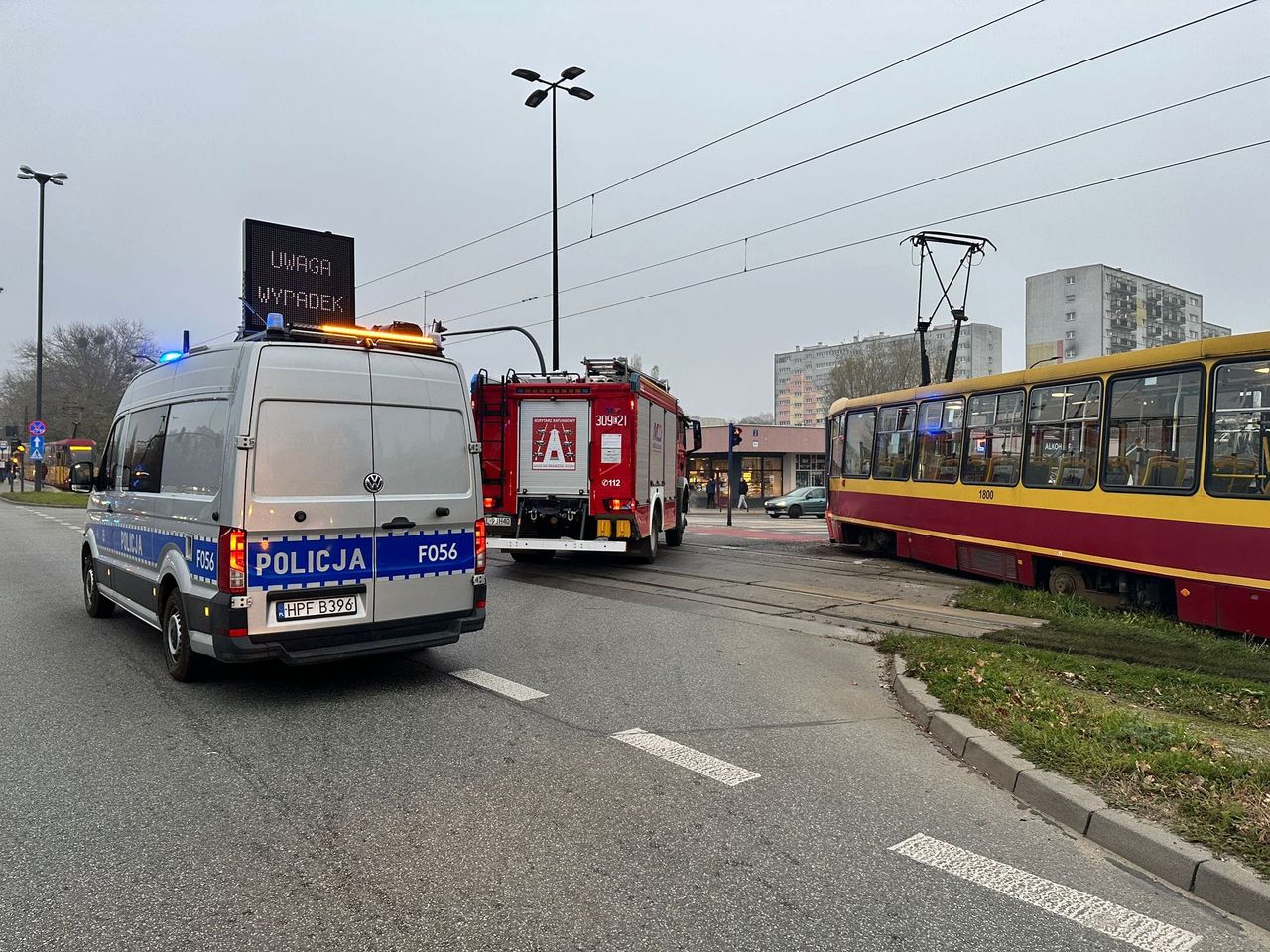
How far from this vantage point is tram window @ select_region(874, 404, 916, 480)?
45.5 feet

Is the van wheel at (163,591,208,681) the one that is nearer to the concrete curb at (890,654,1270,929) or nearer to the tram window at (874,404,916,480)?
the concrete curb at (890,654,1270,929)

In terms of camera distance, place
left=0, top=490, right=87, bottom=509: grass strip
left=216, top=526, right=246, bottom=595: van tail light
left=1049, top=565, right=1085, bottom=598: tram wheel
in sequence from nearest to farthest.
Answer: left=216, top=526, right=246, bottom=595: van tail light, left=1049, top=565, right=1085, bottom=598: tram wheel, left=0, top=490, right=87, bottom=509: grass strip

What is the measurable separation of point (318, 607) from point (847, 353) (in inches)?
2626

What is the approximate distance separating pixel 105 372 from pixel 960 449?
208 ft

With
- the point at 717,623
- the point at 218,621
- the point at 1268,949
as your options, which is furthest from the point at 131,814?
the point at 717,623

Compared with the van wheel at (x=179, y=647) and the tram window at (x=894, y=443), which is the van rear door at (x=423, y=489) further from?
the tram window at (x=894, y=443)

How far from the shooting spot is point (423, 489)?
20.0 ft

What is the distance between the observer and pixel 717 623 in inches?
351

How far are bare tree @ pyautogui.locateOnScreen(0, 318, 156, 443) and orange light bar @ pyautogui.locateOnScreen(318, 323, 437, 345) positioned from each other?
187 ft

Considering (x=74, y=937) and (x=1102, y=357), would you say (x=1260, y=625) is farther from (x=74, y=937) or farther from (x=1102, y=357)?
(x=74, y=937)

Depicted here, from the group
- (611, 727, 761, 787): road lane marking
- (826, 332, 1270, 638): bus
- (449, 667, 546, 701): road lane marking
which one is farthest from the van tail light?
(826, 332, 1270, 638): bus

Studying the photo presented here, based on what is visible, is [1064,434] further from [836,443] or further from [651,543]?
[836,443]

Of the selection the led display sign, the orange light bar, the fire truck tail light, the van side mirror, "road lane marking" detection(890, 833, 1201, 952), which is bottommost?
"road lane marking" detection(890, 833, 1201, 952)

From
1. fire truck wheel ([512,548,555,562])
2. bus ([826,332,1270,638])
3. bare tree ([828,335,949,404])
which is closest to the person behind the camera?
bus ([826,332,1270,638])
